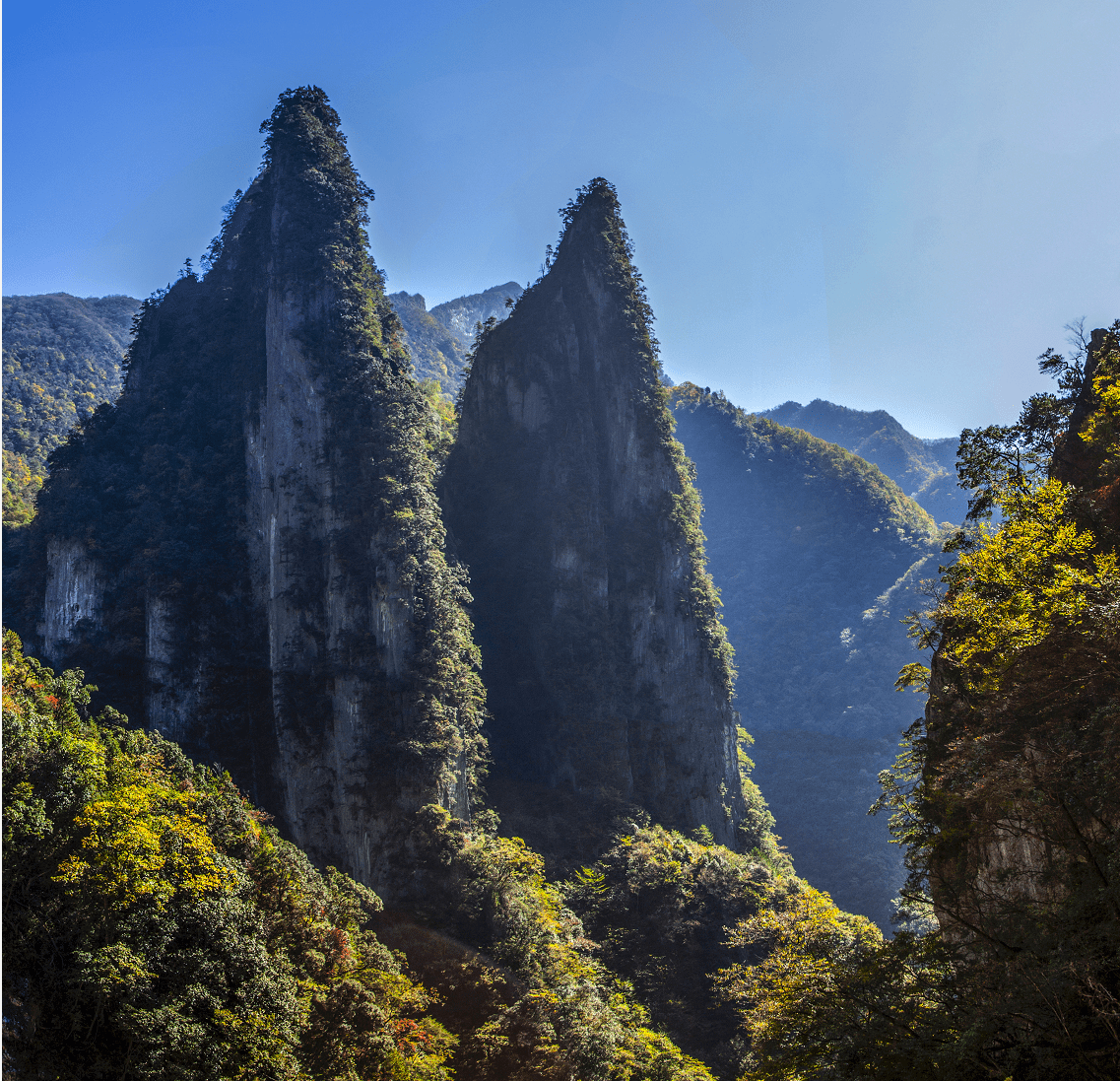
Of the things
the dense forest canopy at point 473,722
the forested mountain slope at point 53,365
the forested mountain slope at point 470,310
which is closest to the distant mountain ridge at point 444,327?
the forested mountain slope at point 470,310

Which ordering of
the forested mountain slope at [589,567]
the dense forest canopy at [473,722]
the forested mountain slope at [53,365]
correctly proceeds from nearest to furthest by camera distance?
the dense forest canopy at [473,722], the forested mountain slope at [589,567], the forested mountain slope at [53,365]

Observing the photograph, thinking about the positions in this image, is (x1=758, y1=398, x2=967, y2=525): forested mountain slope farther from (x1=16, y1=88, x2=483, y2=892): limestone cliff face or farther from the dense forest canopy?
(x1=16, y1=88, x2=483, y2=892): limestone cliff face

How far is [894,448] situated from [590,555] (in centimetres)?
11599

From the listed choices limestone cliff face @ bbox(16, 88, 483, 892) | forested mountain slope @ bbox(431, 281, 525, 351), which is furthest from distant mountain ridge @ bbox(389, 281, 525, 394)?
limestone cliff face @ bbox(16, 88, 483, 892)

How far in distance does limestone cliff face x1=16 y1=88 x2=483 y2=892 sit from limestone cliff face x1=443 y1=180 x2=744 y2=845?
8643 millimetres

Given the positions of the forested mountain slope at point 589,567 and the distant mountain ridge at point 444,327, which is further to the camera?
the distant mountain ridge at point 444,327

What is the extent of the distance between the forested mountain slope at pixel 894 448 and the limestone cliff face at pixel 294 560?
113 m

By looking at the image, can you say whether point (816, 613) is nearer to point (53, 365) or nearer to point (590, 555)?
point (590, 555)

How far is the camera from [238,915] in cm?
1962

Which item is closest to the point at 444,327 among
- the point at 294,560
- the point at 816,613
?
the point at 816,613

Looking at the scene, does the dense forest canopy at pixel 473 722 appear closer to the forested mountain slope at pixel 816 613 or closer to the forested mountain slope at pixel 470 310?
the forested mountain slope at pixel 816 613

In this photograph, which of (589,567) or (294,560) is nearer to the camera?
(294,560)

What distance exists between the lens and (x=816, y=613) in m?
98.2

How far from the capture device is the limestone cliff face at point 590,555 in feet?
169
